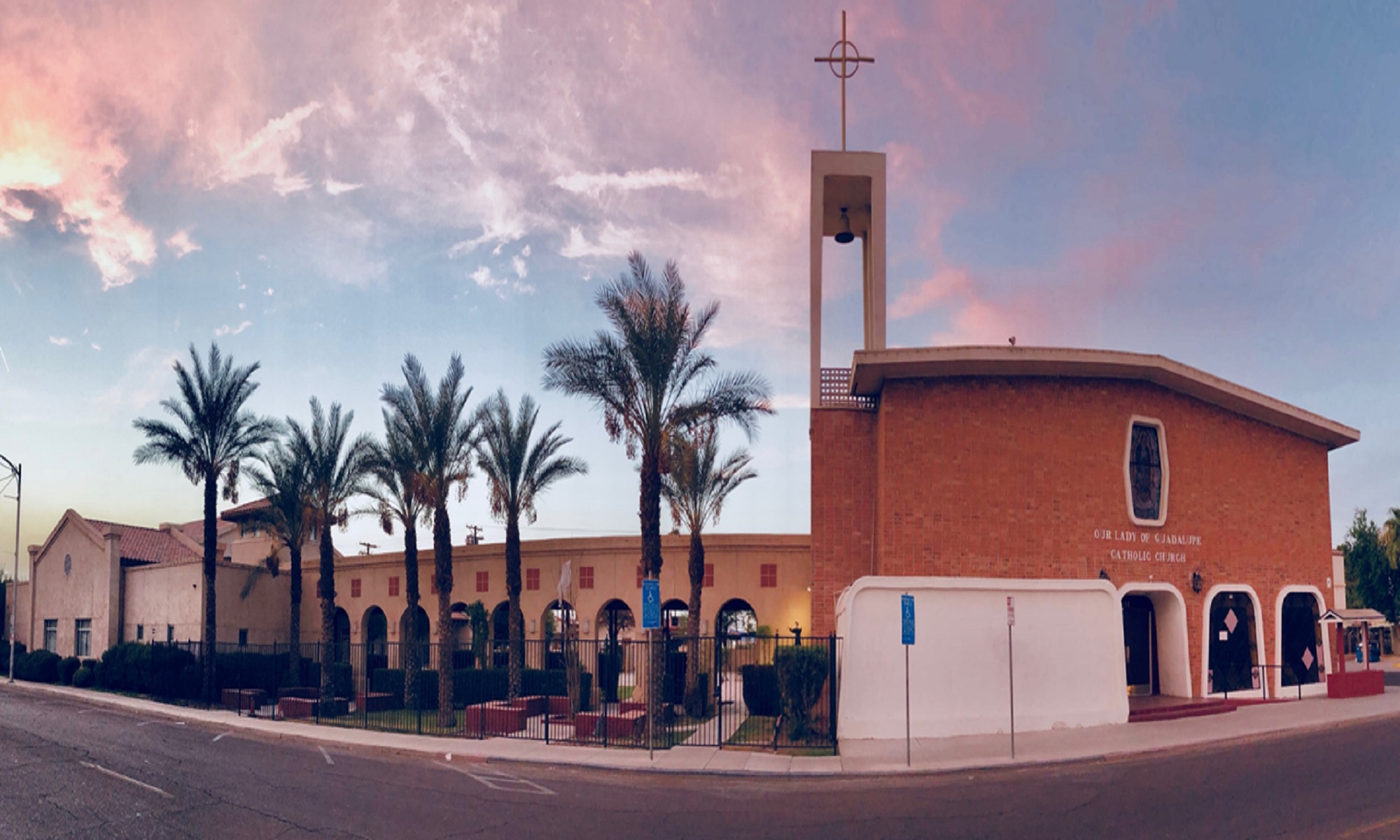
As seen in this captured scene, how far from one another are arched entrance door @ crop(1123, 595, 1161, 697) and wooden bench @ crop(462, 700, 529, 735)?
53.3 ft

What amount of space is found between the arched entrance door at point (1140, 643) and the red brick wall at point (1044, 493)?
1294 millimetres

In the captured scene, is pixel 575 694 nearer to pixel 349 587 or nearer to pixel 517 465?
pixel 517 465

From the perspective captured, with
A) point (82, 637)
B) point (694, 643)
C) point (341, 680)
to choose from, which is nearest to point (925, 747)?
point (694, 643)

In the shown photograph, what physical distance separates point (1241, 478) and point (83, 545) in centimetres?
5150

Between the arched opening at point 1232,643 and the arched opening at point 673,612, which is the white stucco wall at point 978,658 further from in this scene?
the arched opening at point 673,612

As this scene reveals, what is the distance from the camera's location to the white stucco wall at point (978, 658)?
22.1 metres

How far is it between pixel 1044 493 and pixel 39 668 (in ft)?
151

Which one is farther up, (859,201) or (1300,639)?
(859,201)

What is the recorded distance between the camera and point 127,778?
700 inches

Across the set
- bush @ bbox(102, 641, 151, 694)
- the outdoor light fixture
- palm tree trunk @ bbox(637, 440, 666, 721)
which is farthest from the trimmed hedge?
the outdoor light fixture

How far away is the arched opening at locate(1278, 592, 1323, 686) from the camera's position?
29156mm

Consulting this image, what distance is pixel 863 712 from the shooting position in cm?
2197

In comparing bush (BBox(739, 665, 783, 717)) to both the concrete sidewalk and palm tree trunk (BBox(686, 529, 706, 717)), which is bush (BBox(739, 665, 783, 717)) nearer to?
palm tree trunk (BBox(686, 529, 706, 717))

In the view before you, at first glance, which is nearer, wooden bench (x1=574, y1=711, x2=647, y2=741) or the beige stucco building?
wooden bench (x1=574, y1=711, x2=647, y2=741)
